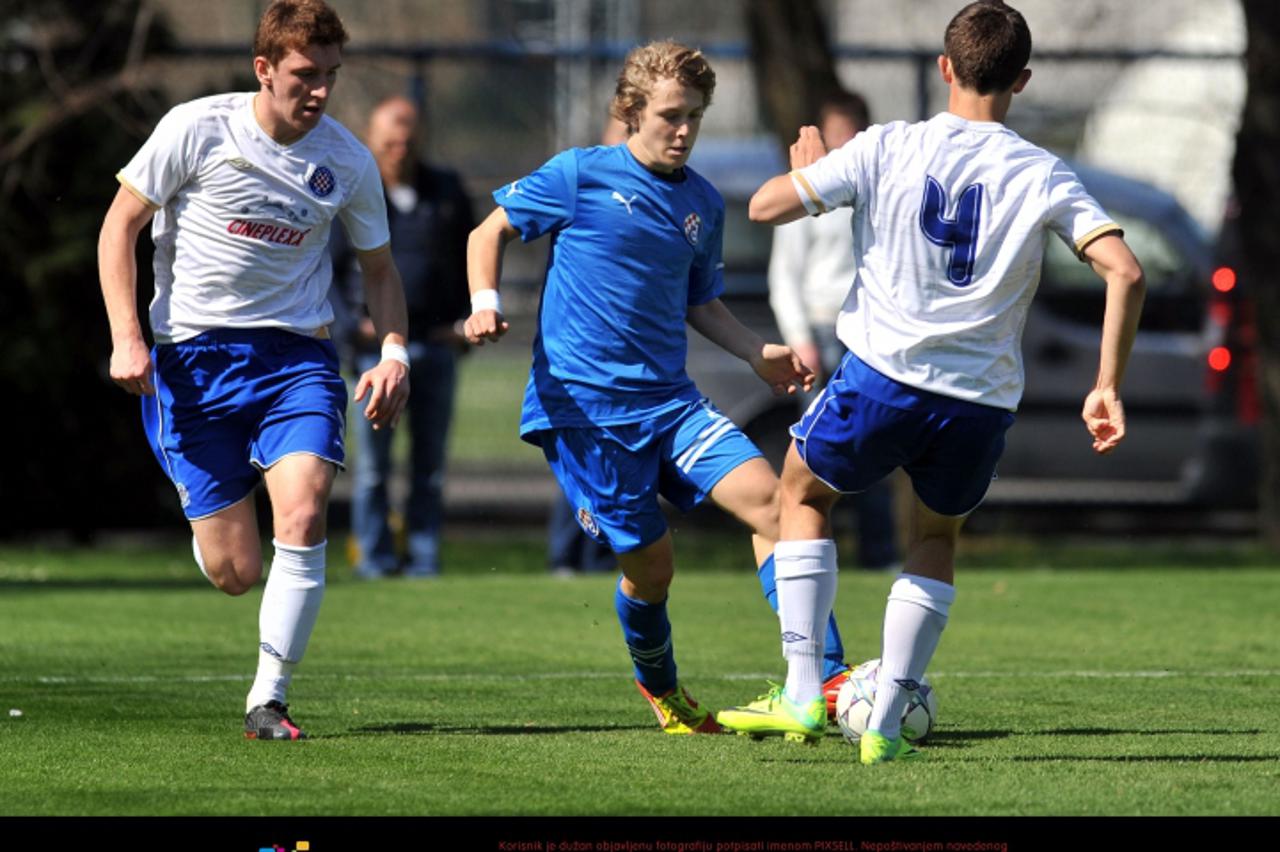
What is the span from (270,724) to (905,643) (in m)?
1.75

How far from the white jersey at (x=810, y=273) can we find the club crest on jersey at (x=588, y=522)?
4239 mm

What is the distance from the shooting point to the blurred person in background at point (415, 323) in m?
11.0

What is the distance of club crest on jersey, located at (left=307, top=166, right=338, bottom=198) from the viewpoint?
6066 millimetres

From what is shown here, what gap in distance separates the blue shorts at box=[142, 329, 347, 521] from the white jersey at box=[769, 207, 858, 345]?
14.7 ft

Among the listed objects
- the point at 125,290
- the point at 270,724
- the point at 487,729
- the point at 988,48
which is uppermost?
the point at 988,48

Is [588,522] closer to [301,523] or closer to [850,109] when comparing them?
[301,523]

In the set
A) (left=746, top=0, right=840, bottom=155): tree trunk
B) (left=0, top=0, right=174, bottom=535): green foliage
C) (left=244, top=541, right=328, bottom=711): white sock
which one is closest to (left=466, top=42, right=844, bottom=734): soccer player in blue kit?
(left=244, top=541, right=328, bottom=711): white sock

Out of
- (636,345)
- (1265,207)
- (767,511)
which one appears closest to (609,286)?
(636,345)

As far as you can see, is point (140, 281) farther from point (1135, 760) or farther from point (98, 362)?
point (1135, 760)

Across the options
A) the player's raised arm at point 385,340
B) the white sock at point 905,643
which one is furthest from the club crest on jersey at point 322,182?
the white sock at point 905,643

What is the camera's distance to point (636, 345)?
19.8 ft

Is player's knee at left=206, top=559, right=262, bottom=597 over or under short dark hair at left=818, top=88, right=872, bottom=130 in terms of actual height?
under

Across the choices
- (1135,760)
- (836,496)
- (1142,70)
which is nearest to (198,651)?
(836,496)

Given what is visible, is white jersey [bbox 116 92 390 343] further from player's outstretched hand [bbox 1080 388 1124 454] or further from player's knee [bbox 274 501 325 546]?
player's outstretched hand [bbox 1080 388 1124 454]
